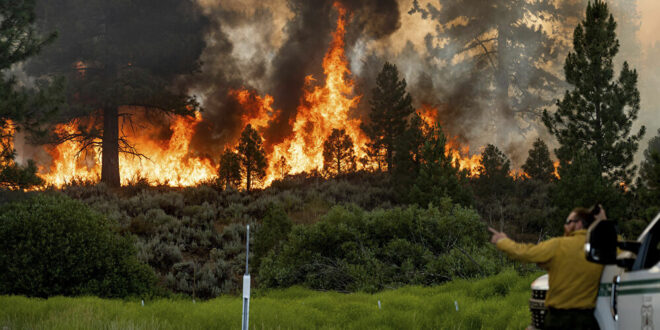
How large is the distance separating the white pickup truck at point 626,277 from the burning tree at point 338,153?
49.1m

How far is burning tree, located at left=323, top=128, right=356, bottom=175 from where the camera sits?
177 ft

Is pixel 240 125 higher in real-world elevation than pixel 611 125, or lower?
higher

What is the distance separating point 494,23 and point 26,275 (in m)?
84.1

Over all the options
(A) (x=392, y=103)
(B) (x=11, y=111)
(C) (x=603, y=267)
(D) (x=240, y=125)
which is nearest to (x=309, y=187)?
(A) (x=392, y=103)

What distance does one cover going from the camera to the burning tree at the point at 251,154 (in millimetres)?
41375

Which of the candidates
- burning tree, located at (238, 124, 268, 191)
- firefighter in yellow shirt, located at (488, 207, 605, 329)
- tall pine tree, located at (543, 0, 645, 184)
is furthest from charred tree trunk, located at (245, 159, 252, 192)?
firefighter in yellow shirt, located at (488, 207, 605, 329)

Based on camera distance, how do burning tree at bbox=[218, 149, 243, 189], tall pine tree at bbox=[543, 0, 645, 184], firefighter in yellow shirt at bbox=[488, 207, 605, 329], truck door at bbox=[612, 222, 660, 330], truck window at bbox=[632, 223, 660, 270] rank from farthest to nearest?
1. burning tree at bbox=[218, 149, 243, 189]
2. tall pine tree at bbox=[543, 0, 645, 184]
3. firefighter in yellow shirt at bbox=[488, 207, 605, 329]
4. truck window at bbox=[632, 223, 660, 270]
5. truck door at bbox=[612, 222, 660, 330]

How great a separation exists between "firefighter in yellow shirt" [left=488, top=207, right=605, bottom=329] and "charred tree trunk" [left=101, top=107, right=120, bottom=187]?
1669 inches

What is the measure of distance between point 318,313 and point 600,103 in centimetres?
2797

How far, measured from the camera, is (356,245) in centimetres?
1920

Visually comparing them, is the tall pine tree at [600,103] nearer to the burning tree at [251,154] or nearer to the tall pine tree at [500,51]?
the burning tree at [251,154]

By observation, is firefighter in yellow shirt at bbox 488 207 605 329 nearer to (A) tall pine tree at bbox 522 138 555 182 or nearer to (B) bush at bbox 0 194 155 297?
(B) bush at bbox 0 194 155 297

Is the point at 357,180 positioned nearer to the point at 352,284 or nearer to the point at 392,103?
the point at 392,103

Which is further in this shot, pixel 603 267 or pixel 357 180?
pixel 357 180
